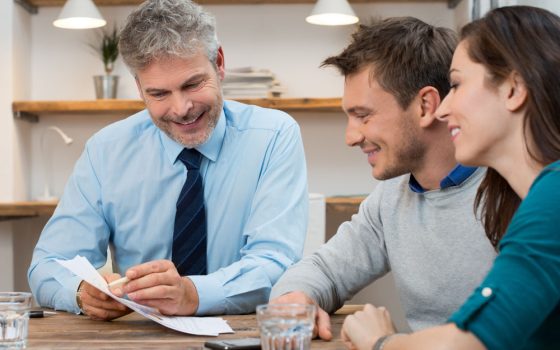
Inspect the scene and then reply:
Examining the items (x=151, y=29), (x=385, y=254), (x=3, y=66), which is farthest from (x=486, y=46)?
(x=3, y=66)

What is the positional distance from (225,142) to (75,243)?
47cm

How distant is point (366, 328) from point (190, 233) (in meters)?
0.81

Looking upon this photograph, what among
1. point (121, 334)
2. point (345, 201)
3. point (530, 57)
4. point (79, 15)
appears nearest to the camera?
point (530, 57)

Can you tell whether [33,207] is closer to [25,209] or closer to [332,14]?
[25,209]

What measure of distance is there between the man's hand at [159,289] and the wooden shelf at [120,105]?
239cm

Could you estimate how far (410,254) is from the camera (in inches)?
65.4

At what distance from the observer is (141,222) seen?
2084 millimetres

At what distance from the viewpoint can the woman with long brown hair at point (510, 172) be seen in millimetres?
1014

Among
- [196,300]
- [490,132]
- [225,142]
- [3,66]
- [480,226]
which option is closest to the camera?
[490,132]

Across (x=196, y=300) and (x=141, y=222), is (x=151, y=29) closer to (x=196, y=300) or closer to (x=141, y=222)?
(x=141, y=222)

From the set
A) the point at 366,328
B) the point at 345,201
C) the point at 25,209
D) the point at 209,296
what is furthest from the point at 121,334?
the point at 25,209

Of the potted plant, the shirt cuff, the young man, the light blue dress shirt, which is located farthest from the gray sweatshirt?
the potted plant

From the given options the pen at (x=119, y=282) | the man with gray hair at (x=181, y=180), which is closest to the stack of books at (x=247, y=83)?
the man with gray hair at (x=181, y=180)

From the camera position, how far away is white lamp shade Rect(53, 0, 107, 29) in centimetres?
383
